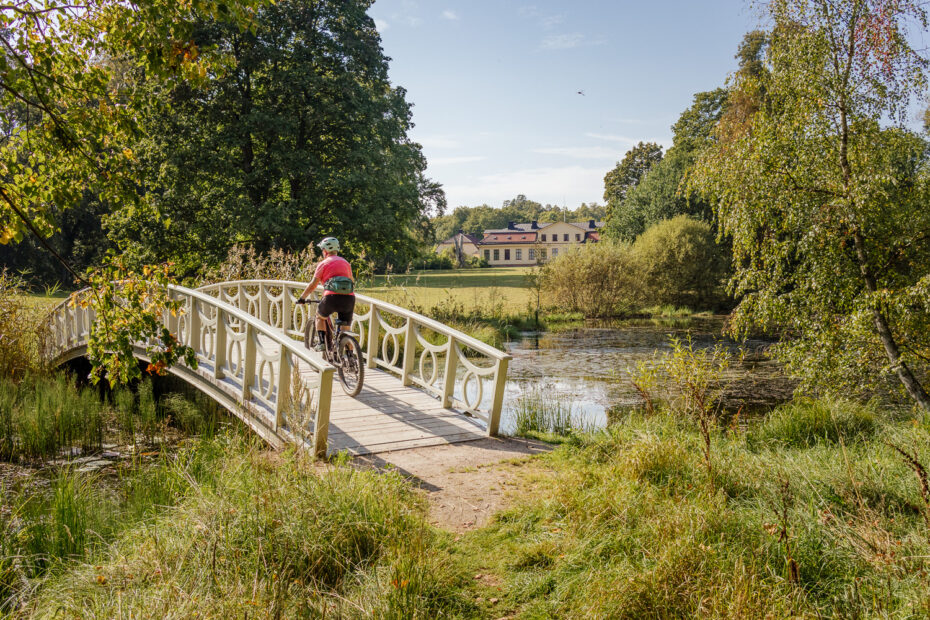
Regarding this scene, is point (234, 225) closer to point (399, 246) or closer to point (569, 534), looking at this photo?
point (399, 246)

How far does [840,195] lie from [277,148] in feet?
53.5

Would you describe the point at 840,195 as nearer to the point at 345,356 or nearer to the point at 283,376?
the point at 345,356

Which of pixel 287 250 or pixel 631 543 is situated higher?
pixel 287 250

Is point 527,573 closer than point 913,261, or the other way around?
point 527,573

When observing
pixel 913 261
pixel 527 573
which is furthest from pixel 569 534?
pixel 913 261

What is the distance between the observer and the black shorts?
7492 millimetres

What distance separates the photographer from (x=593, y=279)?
26516mm

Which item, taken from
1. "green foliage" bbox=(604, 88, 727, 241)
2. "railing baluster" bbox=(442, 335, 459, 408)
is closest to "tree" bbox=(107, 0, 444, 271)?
"railing baluster" bbox=(442, 335, 459, 408)

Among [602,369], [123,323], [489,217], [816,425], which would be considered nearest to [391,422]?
[123,323]

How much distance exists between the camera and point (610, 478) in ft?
14.9

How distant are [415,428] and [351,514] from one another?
2.89 metres

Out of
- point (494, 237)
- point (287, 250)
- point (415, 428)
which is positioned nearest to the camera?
point (415, 428)

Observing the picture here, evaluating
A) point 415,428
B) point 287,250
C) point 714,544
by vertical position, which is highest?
point 287,250

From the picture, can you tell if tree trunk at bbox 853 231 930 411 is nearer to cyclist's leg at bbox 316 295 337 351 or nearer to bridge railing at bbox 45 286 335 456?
cyclist's leg at bbox 316 295 337 351
